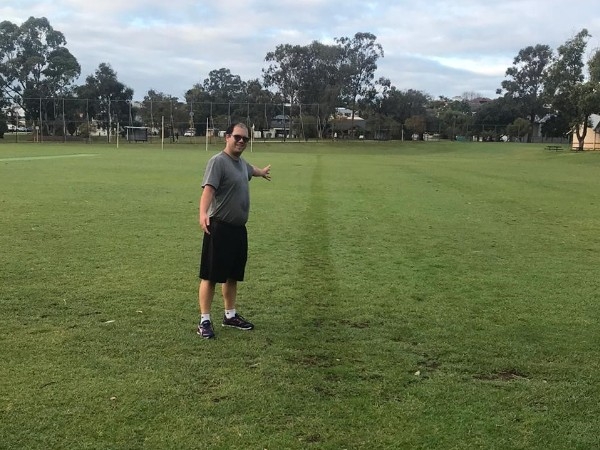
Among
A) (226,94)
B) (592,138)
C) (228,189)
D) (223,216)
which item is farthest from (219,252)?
(226,94)

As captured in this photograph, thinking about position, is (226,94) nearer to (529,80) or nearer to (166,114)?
(166,114)

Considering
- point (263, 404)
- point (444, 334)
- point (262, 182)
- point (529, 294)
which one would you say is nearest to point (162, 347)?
point (263, 404)

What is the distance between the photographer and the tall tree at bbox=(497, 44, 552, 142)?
105 m

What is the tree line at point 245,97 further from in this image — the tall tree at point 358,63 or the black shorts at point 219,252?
the black shorts at point 219,252

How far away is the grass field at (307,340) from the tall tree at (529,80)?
102 metres

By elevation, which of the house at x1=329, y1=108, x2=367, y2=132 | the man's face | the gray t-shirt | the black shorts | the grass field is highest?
the house at x1=329, y1=108, x2=367, y2=132

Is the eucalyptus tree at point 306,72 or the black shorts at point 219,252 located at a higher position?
the eucalyptus tree at point 306,72

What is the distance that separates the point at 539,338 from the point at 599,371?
0.79m

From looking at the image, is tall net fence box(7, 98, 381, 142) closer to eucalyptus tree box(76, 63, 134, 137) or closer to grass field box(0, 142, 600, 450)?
eucalyptus tree box(76, 63, 134, 137)

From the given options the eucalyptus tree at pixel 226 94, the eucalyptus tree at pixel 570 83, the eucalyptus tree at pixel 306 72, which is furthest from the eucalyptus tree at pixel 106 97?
the eucalyptus tree at pixel 570 83

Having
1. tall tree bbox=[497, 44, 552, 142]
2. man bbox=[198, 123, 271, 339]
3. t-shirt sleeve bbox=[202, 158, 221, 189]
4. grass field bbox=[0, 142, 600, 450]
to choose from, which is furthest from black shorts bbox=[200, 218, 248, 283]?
tall tree bbox=[497, 44, 552, 142]

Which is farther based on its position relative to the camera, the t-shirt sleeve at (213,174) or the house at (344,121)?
the house at (344,121)

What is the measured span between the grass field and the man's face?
1680 mm

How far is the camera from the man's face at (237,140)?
5.49m
